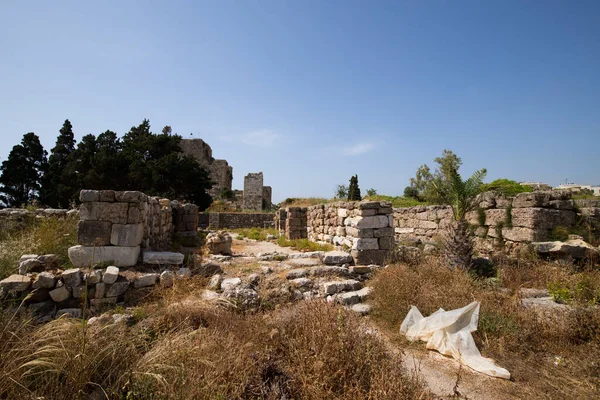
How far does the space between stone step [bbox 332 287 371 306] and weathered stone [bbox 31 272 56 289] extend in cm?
442

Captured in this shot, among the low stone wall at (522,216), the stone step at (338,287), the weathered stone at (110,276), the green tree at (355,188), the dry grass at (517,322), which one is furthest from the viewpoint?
the green tree at (355,188)

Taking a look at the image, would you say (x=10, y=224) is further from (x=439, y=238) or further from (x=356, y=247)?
(x=439, y=238)

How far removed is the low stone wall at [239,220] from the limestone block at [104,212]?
16.1 m

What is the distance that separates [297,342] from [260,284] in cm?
219

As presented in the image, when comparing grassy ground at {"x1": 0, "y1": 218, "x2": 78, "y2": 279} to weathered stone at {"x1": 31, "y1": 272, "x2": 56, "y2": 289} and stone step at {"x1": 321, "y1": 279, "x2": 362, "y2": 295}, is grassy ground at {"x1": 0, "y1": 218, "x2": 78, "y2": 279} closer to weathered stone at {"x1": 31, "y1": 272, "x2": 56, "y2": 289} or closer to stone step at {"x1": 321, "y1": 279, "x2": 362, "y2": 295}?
weathered stone at {"x1": 31, "y1": 272, "x2": 56, "y2": 289}

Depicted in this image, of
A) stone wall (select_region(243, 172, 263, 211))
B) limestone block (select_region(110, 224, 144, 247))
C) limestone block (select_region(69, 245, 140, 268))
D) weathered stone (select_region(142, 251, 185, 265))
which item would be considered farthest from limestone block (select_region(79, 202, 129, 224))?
stone wall (select_region(243, 172, 263, 211))

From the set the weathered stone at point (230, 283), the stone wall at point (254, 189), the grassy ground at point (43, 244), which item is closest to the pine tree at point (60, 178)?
the stone wall at point (254, 189)

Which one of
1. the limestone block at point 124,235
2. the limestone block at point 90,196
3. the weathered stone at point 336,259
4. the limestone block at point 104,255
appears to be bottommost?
the weathered stone at point 336,259

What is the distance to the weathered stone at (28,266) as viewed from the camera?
472 cm

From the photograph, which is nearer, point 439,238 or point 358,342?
point 358,342

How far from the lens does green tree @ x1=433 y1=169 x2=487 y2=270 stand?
6422 mm

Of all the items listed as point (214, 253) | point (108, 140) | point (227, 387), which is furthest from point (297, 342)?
point (108, 140)

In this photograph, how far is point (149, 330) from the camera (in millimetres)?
3525

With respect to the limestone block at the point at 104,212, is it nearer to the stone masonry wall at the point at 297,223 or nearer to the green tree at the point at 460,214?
the green tree at the point at 460,214
